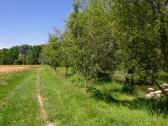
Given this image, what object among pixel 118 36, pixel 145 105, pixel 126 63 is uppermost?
pixel 118 36

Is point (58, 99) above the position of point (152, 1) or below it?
below

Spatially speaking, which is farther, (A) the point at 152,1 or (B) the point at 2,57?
(B) the point at 2,57

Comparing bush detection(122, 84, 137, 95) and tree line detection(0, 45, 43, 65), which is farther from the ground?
tree line detection(0, 45, 43, 65)

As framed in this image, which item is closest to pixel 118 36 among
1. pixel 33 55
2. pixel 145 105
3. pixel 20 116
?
pixel 145 105

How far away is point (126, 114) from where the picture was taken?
18.1m

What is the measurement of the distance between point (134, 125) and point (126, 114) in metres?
3.28

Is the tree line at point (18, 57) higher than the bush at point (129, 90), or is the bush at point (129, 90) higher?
the tree line at point (18, 57)

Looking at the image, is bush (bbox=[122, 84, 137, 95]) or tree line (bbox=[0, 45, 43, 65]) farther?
tree line (bbox=[0, 45, 43, 65])

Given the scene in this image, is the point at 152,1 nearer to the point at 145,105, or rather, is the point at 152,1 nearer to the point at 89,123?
the point at 145,105

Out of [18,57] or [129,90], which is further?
[18,57]

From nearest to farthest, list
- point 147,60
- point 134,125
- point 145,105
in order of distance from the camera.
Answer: point 134,125 → point 147,60 → point 145,105

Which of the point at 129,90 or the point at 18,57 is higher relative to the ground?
the point at 18,57

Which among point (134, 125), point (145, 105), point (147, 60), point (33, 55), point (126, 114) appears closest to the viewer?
point (134, 125)

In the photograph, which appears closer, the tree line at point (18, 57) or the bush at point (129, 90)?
the bush at point (129, 90)
